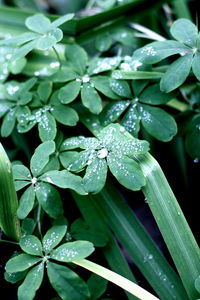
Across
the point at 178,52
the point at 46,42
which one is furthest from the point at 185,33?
the point at 46,42

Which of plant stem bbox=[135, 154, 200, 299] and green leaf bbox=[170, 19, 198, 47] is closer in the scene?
plant stem bbox=[135, 154, 200, 299]

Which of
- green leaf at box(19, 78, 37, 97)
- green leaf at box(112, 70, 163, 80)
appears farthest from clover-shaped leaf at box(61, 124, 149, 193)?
green leaf at box(19, 78, 37, 97)

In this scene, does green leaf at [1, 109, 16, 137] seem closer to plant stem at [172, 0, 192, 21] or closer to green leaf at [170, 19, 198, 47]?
green leaf at [170, 19, 198, 47]

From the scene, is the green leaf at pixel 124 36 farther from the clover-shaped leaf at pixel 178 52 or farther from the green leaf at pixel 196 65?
the green leaf at pixel 196 65

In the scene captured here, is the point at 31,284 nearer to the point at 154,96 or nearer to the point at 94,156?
the point at 94,156

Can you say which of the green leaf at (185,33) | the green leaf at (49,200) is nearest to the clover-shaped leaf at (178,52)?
the green leaf at (185,33)

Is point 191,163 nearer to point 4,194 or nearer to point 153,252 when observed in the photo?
point 153,252
